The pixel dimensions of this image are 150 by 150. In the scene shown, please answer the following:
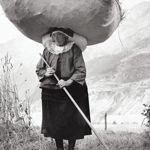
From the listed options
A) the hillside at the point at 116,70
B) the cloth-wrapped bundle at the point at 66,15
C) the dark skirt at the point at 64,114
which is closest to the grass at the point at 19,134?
the dark skirt at the point at 64,114

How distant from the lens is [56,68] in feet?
15.7

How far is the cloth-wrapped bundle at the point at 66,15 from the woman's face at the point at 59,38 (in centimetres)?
10

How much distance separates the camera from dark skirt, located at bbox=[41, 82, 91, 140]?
187 inches

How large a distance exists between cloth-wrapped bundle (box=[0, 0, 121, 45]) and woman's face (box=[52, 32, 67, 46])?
10cm

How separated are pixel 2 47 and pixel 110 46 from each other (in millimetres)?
14364

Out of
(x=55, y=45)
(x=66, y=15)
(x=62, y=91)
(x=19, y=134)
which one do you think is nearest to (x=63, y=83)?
(x=62, y=91)

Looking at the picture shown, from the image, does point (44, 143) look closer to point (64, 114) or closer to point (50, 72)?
point (64, 114)

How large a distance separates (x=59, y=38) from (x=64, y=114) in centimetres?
84

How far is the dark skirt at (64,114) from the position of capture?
4.75 m

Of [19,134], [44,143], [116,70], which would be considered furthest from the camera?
[116,70]

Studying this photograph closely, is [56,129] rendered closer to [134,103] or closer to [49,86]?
[49,86]

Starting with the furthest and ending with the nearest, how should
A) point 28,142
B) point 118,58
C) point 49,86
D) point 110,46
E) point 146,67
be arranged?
point 110,46 → point 118,58 → point 146,67 → point 28,142 → point 49,86

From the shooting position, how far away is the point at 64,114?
4746 millimetres

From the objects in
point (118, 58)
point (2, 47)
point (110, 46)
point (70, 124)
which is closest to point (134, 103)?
point (118, 58)
